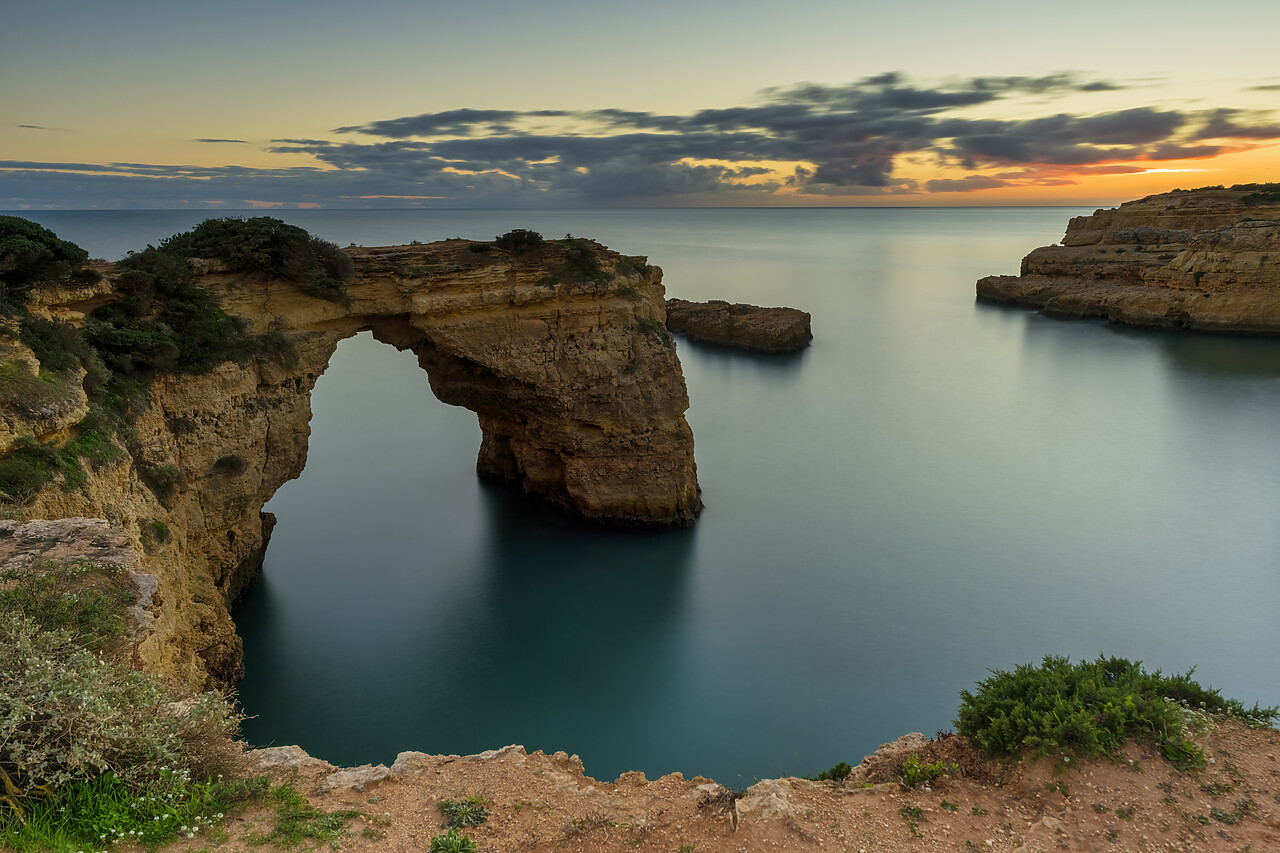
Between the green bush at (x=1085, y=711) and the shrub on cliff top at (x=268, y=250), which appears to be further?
the shrub on cliff top at (x=268, y=250)

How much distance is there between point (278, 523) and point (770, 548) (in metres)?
14.4

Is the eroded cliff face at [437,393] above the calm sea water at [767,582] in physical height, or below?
above

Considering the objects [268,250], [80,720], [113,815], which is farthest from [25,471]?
[268,250]

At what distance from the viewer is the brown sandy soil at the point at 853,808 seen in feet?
21.1

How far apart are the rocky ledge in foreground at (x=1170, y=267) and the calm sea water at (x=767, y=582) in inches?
758

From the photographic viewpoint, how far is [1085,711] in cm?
757

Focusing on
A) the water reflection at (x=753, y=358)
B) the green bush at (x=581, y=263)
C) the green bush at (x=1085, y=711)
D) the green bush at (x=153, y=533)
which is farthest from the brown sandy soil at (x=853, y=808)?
the water reflection at (x=753, y=358)

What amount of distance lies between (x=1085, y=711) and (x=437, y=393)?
17271 millimetres

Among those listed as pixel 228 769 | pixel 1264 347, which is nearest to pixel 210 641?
pixel 228 769

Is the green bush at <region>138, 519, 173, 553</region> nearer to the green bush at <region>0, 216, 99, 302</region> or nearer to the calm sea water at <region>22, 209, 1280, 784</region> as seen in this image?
the green bush at <region>0, 216, 99, 302</region>

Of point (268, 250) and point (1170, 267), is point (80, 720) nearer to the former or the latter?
point (268, 250)

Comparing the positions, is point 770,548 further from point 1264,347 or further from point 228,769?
point 1264,347

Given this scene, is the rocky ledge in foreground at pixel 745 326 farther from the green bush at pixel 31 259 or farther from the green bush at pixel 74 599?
the green bush at pixel 74 599

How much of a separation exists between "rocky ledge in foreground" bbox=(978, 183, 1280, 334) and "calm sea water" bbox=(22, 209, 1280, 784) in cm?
1925
